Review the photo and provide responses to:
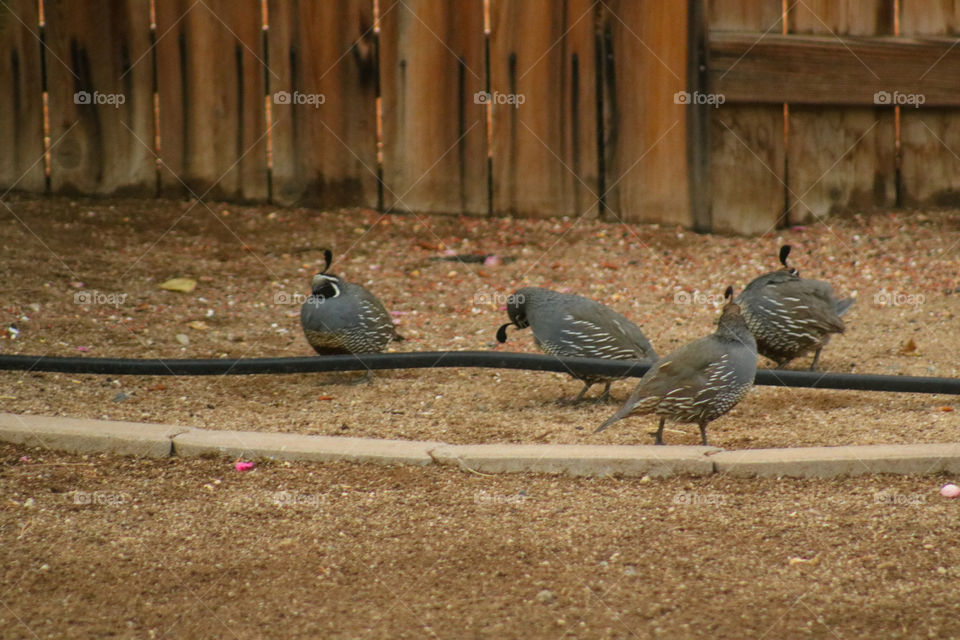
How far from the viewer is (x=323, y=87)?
27.5 feet

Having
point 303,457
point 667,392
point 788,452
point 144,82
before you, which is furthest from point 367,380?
point 144,82

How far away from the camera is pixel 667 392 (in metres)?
4.71

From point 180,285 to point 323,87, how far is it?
6.28 ft

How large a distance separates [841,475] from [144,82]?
602 centimetres

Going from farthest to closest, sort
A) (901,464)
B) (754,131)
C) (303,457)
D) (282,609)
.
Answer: (754,131)
(303,457)
(901,464)
(282,609)

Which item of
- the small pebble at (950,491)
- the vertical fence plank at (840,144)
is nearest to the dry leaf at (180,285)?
the vertical fence plank at (840,144)

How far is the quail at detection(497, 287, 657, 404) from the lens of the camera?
227 inches

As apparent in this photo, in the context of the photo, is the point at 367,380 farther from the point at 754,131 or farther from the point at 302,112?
the point at 754,131

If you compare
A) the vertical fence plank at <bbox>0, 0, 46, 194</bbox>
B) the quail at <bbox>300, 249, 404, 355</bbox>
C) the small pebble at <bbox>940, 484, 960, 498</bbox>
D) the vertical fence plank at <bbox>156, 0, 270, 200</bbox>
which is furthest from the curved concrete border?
the vertical fence plank at <bbox>0, 0, 46, 194</bbox>

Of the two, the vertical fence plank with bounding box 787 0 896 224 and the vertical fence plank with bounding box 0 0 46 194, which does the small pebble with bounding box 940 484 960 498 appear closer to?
the vertical fence plank with bounding box 787 0 896 224

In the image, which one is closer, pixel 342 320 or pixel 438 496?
pixel 438 496

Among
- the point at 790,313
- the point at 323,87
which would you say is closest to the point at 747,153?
the point at 790,313

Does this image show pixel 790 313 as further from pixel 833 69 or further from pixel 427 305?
pixel 833 69

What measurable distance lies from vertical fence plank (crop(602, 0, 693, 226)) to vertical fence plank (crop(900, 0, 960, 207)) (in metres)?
1.67
